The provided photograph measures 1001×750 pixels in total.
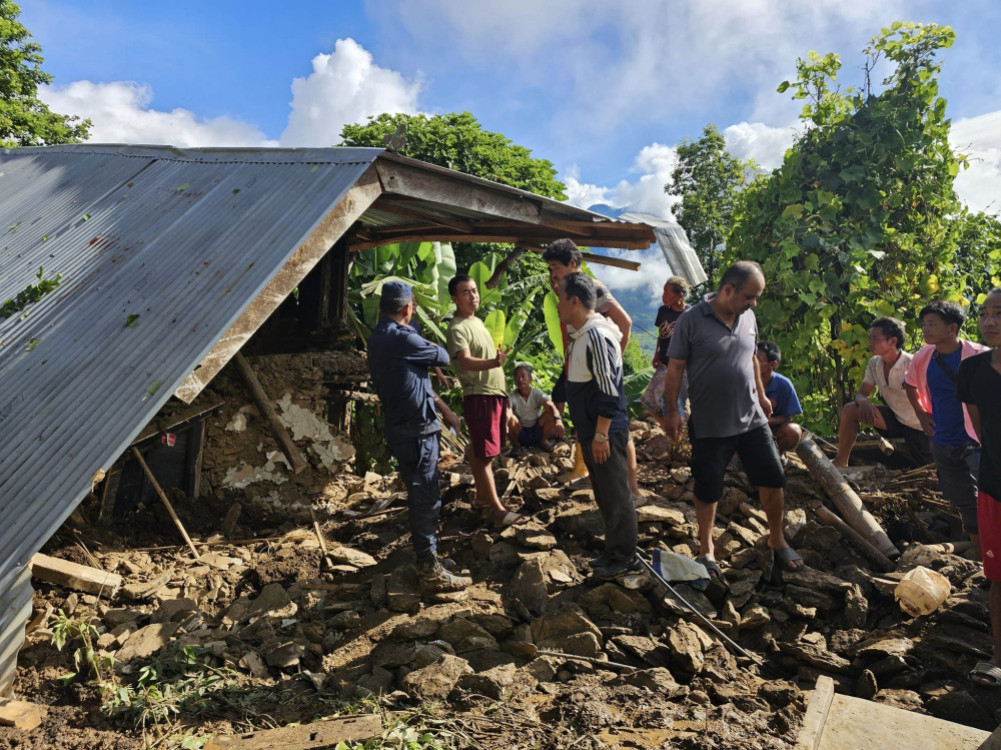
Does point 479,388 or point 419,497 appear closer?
point 419,497

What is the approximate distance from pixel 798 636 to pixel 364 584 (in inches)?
111

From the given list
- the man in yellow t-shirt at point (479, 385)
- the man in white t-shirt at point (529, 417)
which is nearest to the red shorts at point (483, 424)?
the man in yellow t-shirt at point (479, 385)

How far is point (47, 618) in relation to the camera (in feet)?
14.9

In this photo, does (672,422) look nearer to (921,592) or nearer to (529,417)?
(921,592)

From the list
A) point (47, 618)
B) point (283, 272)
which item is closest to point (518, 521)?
point (283, 272)

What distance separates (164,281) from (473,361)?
2.15 metres

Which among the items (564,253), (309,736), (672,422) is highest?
(564,253)

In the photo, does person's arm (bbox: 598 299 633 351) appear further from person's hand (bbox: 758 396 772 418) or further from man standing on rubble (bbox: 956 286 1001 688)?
man standing on rubble (bbox: 956 286 1001 688)

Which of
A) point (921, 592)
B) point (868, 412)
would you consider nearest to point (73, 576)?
point (921, 592)

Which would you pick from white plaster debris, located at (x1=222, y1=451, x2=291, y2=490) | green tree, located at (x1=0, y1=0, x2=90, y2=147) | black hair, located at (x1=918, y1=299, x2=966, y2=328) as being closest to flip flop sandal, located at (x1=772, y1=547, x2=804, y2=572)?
black hair, located at (x1=918, y1=299, x2=966, y2=328)

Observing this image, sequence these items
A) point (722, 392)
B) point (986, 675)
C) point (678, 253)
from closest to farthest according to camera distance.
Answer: point (986, 675) < point (722, 392) < point (678, 253)

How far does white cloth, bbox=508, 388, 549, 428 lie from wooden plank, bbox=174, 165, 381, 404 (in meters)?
2.89

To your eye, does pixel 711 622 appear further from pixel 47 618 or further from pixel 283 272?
pixel 47 618

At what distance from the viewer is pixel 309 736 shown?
3.37 metres
